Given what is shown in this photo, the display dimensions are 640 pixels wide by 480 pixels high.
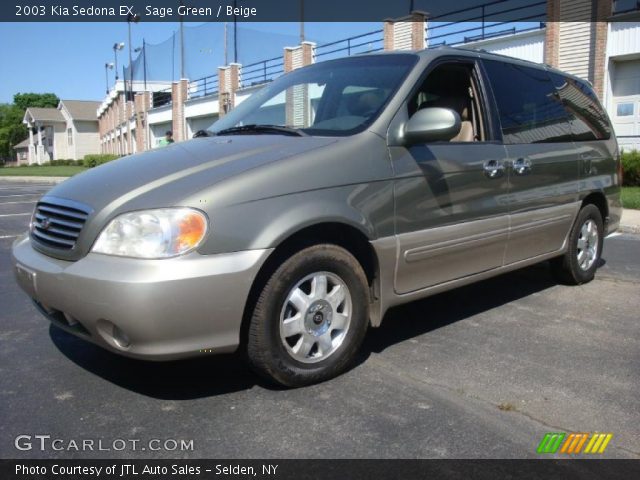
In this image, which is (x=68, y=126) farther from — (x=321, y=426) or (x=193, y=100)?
(x=321, y=426)

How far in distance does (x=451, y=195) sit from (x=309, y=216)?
1205mm

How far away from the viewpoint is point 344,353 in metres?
3.36

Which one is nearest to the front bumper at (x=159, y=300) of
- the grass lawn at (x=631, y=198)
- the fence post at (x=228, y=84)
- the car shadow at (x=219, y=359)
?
the car shadow at (x=219, y=359)

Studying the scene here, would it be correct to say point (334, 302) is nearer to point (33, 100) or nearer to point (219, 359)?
point (219, 359)

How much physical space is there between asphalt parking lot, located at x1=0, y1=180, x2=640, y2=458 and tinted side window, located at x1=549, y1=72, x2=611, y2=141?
1747 mm

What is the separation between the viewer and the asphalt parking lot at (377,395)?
8.77ft

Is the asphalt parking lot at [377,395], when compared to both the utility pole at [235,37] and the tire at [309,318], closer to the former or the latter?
the tire at [309,318]

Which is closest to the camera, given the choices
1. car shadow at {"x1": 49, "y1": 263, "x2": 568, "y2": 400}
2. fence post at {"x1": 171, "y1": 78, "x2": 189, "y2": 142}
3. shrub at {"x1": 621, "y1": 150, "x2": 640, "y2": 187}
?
car shadow at {"x1": 49, "y1": 263, "x2": 568, "y2": 400}

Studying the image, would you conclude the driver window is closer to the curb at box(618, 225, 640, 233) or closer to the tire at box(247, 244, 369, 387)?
the tire at box(247, 244, 369, 387)

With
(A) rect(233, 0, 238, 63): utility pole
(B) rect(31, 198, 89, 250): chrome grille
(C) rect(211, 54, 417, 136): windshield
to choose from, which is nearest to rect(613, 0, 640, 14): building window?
(C) rect(211, 54, 417, 136): windshield

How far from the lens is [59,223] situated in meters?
3.16

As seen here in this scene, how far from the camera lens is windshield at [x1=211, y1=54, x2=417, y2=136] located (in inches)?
146

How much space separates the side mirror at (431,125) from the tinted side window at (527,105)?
3.32 feet
